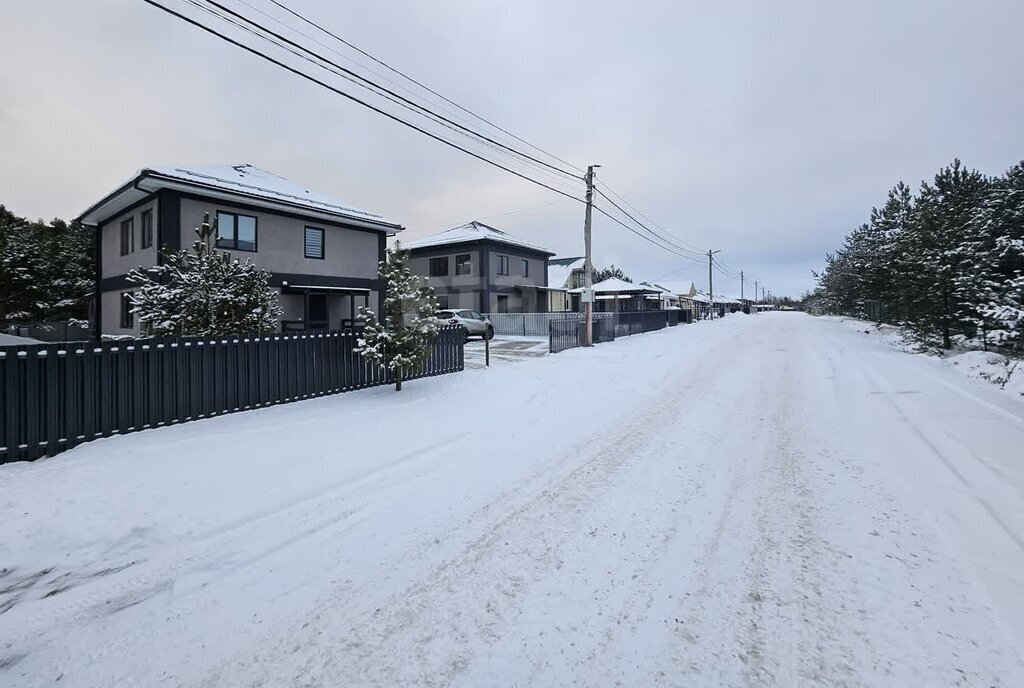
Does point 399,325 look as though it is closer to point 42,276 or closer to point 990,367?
point 990,367

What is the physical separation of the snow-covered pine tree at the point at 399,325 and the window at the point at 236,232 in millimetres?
8929

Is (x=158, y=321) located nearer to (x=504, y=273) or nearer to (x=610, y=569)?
(x=610, y=569)

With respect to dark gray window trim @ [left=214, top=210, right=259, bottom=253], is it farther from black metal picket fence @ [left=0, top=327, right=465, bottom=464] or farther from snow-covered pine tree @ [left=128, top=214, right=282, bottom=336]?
black metal picket fence @ [left=0, top=327, right=465, bottom=464]

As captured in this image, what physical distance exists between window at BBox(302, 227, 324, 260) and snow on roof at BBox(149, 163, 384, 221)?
1.14 m

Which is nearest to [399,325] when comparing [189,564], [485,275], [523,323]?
[189,564]

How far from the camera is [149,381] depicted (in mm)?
6609

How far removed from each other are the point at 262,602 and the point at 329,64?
359 inches

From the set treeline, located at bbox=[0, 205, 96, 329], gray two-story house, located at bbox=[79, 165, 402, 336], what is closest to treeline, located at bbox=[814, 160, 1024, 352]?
gray two-story house, located at bbox=[79, 165, 402, 336]

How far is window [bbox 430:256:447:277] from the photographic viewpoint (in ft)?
111

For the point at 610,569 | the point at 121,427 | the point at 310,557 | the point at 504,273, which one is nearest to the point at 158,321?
the point at 121,427

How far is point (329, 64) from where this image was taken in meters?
8.55

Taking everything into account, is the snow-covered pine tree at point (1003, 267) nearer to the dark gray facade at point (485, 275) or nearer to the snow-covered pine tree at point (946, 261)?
the snow-covered pine tree at point (946, 261)

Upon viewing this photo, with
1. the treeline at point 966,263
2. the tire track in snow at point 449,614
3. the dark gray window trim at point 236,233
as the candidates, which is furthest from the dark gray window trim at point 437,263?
the tire track in snow at point 449,614

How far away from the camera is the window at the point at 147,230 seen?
1456 cm
